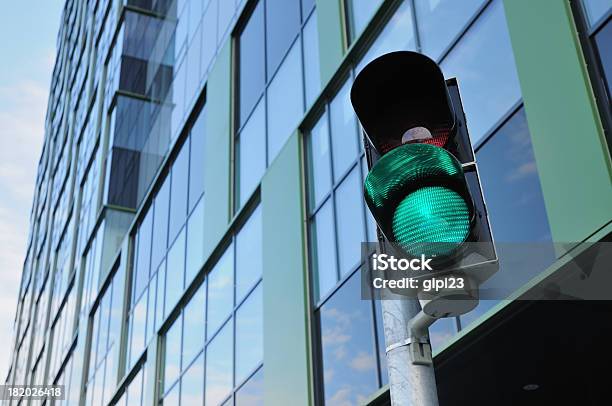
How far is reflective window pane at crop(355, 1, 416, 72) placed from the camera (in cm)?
1112

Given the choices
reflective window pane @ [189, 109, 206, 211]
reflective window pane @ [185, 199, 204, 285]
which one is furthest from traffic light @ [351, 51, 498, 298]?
reflective window pane @ [189, 109, 206, 211]

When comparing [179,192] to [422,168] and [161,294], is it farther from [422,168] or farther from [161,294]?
[422,168]

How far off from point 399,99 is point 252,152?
13.6 metres

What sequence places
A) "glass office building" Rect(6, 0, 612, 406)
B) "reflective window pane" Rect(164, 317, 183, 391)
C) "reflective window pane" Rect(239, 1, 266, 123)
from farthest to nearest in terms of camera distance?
"reflective window pane" Rect(164, 317, 183, 391), "reflective window pane" Rect(239, 1, 266, 123), "glass office building" Rect(6, 0, 612, 406)

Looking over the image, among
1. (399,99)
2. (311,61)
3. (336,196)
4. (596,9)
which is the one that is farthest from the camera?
(311,61)

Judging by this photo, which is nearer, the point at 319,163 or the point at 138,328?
the point at 319,163

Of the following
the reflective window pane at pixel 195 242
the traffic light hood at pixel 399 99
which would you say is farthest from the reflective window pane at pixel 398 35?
the traffic light hood at pixel 399 99

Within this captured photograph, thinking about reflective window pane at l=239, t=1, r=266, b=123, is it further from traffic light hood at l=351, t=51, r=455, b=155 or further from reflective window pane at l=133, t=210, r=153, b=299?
traffic light hood at l=351, t=51, r=455, b=155

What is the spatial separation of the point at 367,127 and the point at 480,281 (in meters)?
0.84

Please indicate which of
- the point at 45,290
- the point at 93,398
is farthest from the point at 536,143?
the point at 45,290

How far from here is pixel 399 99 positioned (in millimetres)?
3129

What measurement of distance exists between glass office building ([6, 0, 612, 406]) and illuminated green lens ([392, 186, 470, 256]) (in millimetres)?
4334

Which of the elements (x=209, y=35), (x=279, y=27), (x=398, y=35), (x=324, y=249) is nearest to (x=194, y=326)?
(x=324, y=249)

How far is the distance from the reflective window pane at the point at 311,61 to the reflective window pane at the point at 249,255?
268 centimetres
